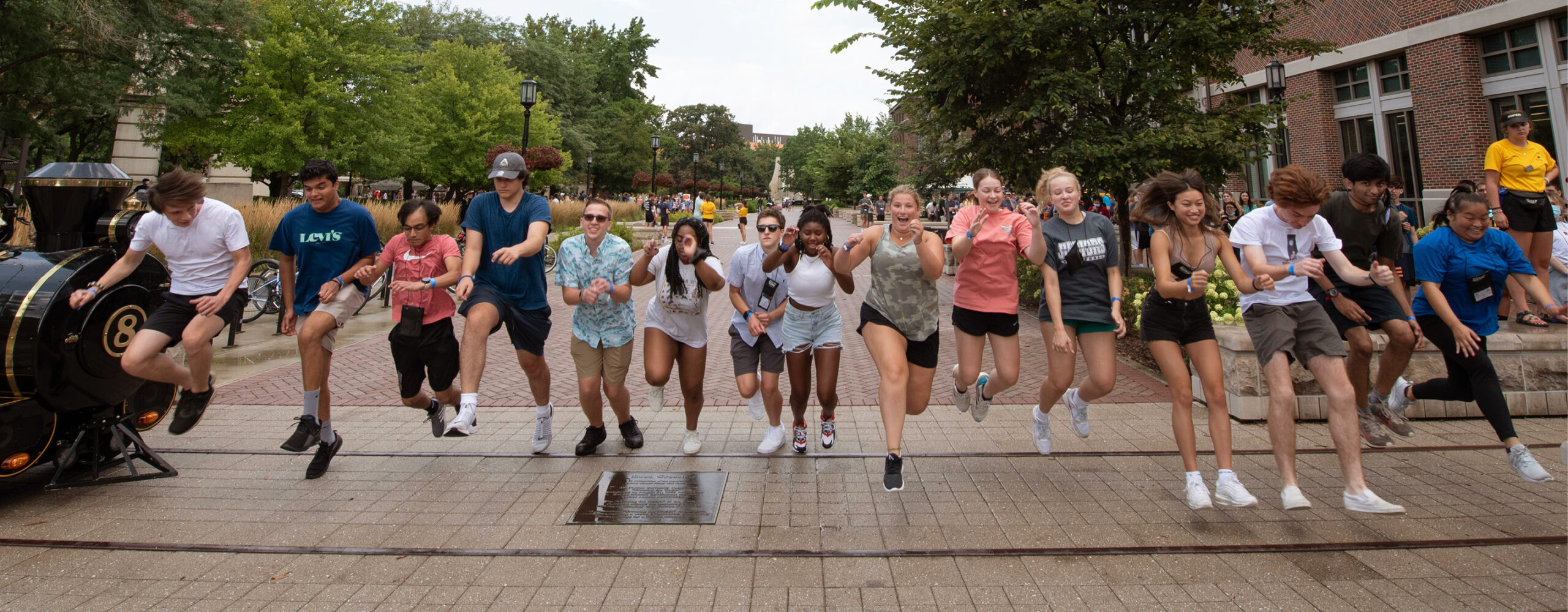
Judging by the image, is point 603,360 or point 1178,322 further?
point 603,360

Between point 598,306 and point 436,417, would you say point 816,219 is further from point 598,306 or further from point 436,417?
point 436,417

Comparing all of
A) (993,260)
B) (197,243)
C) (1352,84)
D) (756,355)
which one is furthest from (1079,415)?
(1352,84)

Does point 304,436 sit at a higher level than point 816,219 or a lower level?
lower

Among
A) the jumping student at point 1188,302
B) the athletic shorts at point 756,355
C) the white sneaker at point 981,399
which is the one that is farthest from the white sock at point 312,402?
the jumping student at point 1188,302

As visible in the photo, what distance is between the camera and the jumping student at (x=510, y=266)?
15.9 ft

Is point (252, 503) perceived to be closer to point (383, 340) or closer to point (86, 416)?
point (86, 416)

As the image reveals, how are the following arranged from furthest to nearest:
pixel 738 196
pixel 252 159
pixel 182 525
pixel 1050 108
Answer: pixel 738 196
pixel 252 159
pixel 1050 108
pixel 182 525

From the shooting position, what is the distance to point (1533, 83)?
49.5 ft

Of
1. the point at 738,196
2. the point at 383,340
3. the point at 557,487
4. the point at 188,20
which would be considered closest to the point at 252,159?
the point at 188,20

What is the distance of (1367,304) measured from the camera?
468 cm

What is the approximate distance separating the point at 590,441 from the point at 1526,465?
5.40m

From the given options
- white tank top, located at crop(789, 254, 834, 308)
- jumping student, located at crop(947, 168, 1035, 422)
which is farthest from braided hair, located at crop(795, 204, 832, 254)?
jumping student, located at crop(947, 168, 1035, 422)

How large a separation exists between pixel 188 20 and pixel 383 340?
18150 millimetres

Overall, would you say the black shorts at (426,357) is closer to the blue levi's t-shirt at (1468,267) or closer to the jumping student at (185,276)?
the jumping student at (185,276)
